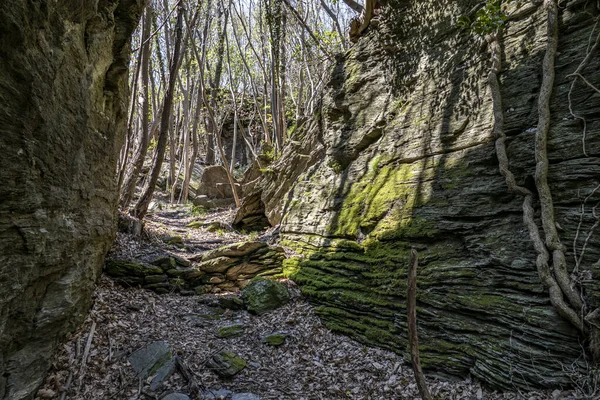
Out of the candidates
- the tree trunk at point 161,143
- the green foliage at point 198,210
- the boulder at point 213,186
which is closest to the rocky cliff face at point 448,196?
the tree trunk at point 161,143

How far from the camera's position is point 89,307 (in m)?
5.01

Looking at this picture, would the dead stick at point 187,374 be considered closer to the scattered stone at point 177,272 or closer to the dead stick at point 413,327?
the scattered stone at point 177,272

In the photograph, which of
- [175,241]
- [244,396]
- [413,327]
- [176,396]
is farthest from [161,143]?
[413,327]

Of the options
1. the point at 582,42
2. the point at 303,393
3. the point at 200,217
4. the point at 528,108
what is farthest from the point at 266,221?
the point at 582,42

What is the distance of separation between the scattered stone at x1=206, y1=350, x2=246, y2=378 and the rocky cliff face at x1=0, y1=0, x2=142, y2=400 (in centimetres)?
200

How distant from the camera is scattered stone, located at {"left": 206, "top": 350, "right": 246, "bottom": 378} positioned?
4656 mm

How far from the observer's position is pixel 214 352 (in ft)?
16.7

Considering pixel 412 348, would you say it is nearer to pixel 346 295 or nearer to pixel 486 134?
pixel 346 295

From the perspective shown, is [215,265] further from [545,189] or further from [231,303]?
[545,189]

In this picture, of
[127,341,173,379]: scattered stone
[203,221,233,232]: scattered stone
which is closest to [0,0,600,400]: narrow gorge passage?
[127,341,173,379]: scattered stone

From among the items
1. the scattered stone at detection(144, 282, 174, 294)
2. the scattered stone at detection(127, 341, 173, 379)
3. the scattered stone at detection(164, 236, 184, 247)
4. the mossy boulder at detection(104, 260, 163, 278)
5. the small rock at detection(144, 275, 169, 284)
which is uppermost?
the scattered stone at detection(164, 236, 184, 247)

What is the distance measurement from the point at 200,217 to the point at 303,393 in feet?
35.7

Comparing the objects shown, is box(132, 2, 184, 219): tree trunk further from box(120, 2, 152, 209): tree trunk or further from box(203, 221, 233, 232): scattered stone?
box(203, 221, 233, 232): scattered stone

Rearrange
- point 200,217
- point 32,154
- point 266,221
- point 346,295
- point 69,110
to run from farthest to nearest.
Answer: point 200,217, point 266,221, point 346,295, point 69,110, point 32,154
